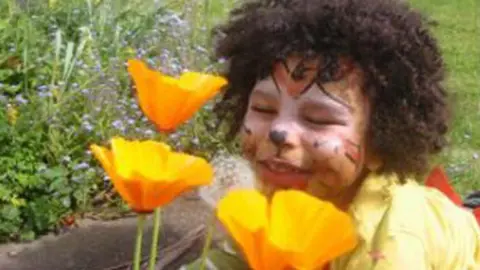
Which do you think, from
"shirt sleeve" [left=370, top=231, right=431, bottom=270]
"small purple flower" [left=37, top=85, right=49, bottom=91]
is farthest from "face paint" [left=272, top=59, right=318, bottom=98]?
"small purple flower" [left=37, top=85, right=49, bottom=91]

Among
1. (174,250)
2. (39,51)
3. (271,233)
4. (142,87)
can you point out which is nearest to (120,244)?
(174,250)

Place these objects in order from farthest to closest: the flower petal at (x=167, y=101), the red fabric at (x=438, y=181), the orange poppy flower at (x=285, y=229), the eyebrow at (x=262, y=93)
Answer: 1. the red fabric at (x=438, y=181)
2. the eyebrow at (x=262, y=93)
3. the flower petal at (x=167, y=101)
4. the orange poppy flower at (x=285, y=229)

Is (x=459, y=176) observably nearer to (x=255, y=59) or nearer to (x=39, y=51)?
(x=39, y=51)

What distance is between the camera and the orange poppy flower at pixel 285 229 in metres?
1.41

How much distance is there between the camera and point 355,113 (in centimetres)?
210

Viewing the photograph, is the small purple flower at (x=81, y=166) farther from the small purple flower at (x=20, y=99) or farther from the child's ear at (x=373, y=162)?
the child's ear at (x=373, y=162)

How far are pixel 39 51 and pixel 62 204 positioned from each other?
848 millimetres

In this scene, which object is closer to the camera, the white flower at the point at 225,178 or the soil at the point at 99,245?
the soil at the point at 99,245

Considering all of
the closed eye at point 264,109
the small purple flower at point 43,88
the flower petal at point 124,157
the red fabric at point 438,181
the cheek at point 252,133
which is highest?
the flower petal at point 124,157

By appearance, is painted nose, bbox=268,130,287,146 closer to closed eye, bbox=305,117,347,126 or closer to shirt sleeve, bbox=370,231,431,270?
closed eye, bbox=305,117,347,126

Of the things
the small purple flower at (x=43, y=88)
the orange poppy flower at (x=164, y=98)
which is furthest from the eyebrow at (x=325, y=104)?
the small purple flower at (x=43, y=88)

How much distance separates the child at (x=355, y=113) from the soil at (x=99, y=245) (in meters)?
1.41

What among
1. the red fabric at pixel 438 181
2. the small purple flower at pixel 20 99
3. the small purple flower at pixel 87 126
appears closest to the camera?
the red fabric at pixel 438 181

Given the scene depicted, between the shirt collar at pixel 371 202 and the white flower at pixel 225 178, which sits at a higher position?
the shirt collar at pixel 371 202
